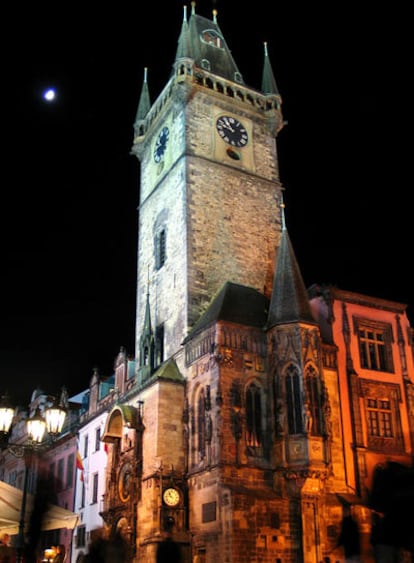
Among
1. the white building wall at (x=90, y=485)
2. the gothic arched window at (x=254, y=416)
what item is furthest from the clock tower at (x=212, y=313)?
the white building wall at (x=90, y=485)

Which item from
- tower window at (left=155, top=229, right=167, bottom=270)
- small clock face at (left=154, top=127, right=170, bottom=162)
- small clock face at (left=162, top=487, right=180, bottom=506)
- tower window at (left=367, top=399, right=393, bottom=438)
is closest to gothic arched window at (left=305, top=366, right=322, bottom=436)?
tower window at (left=367, top=399, right=393, bottom=438)

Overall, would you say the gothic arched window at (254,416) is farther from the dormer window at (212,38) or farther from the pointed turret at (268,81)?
the dormer window at (212,38)

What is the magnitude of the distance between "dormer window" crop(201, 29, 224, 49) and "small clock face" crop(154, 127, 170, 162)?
24.7 ft

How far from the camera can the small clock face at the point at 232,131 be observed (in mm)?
39688

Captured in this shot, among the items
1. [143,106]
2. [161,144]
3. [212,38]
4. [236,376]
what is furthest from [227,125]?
[236,376]

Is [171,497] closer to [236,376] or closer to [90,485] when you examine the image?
[236,376]

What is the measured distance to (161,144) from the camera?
41.7m

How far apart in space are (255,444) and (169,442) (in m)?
3.93

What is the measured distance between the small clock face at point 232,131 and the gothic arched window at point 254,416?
1657 cm

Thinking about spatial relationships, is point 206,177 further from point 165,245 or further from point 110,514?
point 110,514

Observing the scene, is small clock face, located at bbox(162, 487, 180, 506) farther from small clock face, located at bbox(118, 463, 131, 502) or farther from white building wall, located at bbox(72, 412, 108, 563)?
white building wall, located at bbox(72, 412, 108, 563)

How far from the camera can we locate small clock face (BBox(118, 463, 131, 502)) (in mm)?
30975

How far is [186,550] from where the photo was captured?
27.7m

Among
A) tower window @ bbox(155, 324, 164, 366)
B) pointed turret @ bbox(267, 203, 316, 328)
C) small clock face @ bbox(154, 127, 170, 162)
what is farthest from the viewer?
small clock face @ bbox(154, 127, 170, 162)
